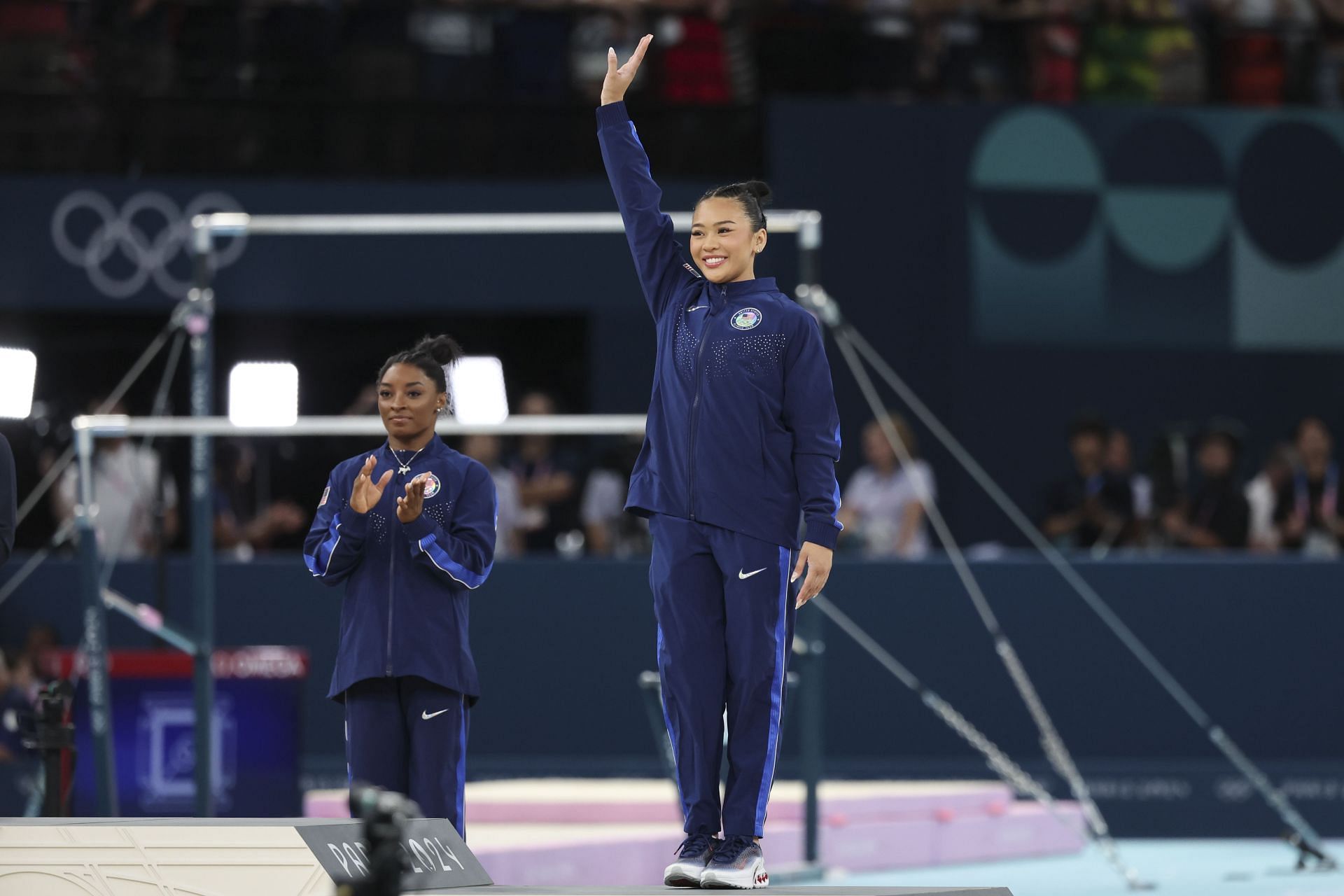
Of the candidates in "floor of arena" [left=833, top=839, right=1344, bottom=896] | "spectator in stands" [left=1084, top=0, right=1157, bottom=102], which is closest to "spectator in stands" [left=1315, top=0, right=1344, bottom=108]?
"spectator in stands" [left=1084, top=0, right=1157, bottom=102]

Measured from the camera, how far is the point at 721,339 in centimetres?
390

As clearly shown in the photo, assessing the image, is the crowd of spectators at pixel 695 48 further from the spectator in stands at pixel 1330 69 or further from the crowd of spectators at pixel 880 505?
the crowd of spectators at pixel 880 505

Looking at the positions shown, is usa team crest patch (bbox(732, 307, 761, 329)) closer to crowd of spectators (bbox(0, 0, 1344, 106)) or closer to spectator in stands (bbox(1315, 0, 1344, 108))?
crowd of spectators (bbox(0, 0, 1344, 106))

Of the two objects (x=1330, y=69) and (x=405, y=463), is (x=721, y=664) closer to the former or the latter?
(x=405, y=463)

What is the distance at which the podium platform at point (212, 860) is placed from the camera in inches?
135

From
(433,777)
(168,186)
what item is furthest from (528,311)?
(433,777)

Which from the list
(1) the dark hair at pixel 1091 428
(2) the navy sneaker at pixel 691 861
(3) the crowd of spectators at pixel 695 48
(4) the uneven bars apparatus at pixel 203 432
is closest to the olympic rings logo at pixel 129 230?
(3) the crowd of spectators at pixel 695 48

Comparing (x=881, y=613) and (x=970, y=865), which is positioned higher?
(x=881, y=613)

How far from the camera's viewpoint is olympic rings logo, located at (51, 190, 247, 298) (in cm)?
981

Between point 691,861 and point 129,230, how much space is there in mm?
7079

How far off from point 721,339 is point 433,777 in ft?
3.90

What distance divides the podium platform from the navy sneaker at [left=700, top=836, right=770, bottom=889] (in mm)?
173

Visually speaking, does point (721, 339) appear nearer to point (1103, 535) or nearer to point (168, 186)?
point (1103, 535)

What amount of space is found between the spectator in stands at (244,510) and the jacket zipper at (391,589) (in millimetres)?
4736
